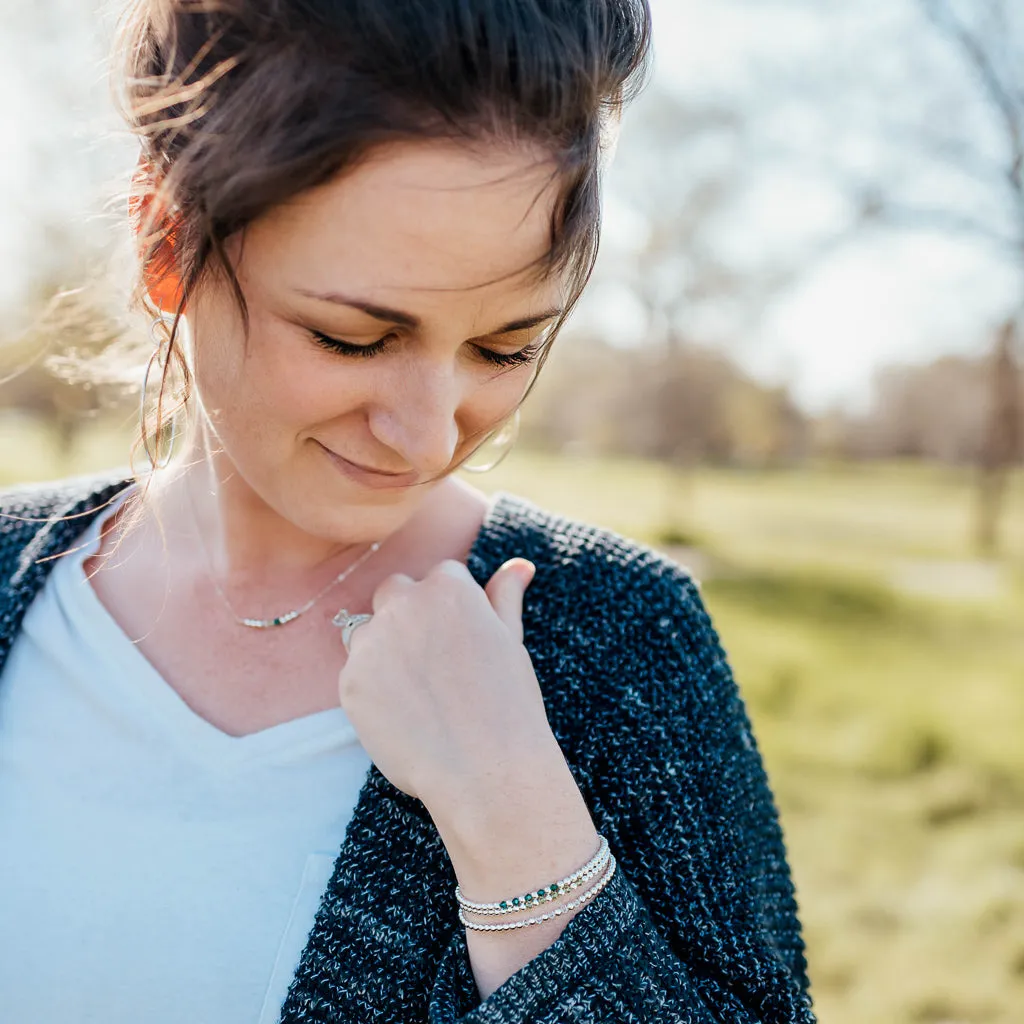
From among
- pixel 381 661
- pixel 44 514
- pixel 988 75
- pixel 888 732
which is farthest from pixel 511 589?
pixel 988 75

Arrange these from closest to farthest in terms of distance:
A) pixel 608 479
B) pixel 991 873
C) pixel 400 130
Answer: pixel 400 130
pixel 991 873
pixel 608 479

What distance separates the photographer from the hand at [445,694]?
3.86 feet

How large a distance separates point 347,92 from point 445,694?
2.31ft

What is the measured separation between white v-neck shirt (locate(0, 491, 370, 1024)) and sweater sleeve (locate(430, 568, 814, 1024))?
9.8 inches

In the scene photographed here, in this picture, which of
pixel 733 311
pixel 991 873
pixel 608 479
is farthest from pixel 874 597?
pixel 608 479

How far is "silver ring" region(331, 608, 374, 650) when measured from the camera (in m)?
1.42

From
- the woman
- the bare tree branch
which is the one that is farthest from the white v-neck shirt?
the bare tree branch

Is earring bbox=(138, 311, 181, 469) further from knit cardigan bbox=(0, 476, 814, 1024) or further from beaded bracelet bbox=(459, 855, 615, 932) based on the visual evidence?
beaded bracelet bbox=(459, 855, 615, 932)

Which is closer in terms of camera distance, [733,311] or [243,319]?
[243,319]

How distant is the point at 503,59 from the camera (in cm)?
109

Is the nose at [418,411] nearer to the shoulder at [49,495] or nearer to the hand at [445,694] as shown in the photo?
the hand at [445,694]

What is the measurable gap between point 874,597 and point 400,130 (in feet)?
29.6

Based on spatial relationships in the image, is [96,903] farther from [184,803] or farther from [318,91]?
[318,91]

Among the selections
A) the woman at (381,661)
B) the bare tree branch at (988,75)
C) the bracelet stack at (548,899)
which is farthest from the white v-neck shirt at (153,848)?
the bare tree branch at (988,75)
